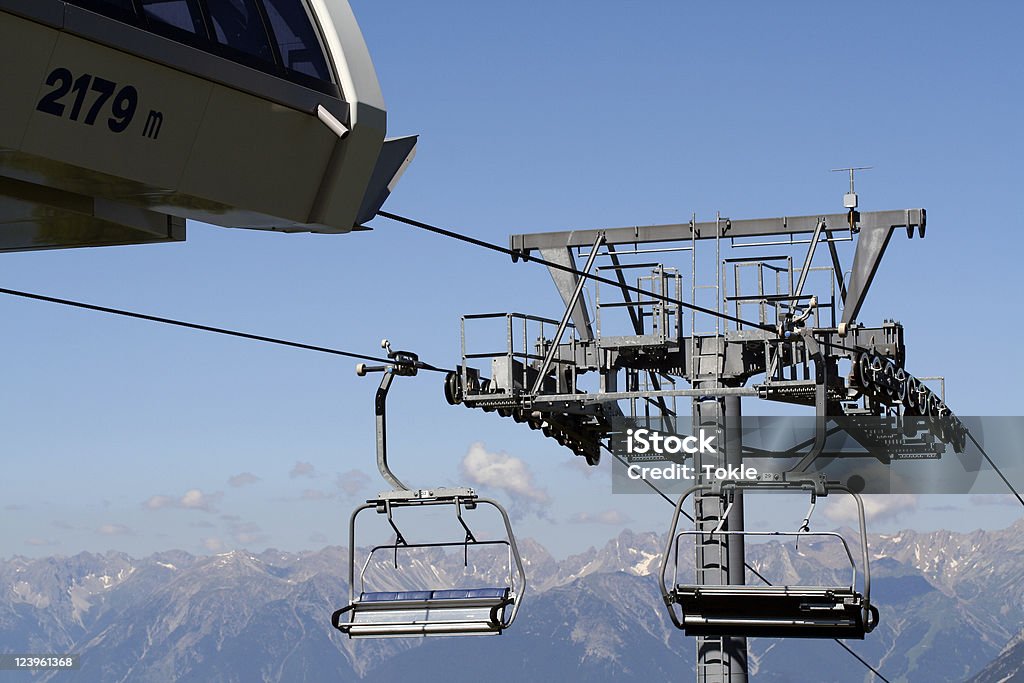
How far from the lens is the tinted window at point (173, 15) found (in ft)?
32.4

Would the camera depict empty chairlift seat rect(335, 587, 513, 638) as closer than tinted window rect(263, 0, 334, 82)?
No

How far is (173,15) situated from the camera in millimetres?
10039

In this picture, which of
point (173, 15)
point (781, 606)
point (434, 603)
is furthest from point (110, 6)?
point (781, 606)

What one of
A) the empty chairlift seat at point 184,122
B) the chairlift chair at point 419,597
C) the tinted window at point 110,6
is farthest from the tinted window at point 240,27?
the chairlift chair at point 419,597

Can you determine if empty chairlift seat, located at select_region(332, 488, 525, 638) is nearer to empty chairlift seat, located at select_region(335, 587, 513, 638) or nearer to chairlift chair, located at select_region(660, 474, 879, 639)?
empty chairlift seat, located at select_region(335, 587, 513, 638)

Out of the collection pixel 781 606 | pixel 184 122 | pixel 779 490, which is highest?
pixel 184 122

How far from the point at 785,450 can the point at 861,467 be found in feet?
9.96

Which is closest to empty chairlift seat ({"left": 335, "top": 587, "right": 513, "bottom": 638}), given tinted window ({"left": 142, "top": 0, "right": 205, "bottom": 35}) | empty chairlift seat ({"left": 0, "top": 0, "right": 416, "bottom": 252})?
empty chairlift seat ({"left": 0, "top": 0, "right": 416, "bottom": 252})

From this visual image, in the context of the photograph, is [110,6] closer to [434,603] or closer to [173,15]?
[173,15]

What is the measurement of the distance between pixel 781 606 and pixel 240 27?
364 inches

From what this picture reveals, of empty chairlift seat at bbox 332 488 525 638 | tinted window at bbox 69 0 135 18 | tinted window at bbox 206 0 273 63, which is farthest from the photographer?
empty chairlift seat at bbox 332 488 525 638

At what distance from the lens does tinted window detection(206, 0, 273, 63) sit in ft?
34.1

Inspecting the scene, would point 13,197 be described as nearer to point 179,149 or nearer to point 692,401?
point 179,149

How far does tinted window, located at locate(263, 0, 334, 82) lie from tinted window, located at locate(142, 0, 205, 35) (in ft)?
2.09
